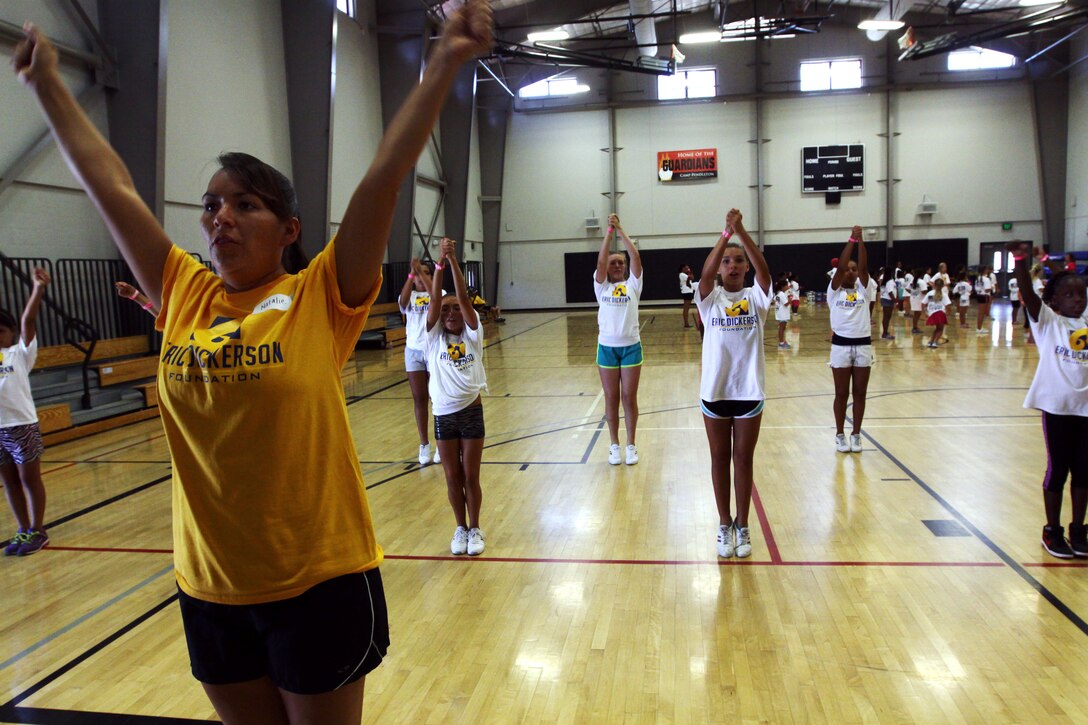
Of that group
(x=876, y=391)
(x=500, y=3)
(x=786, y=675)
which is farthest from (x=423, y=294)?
(x=500, y=3)

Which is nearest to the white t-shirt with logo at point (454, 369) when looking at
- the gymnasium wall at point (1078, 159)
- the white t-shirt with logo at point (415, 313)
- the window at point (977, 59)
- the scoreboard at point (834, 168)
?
the white t-shirt with logo at point (415, 313)

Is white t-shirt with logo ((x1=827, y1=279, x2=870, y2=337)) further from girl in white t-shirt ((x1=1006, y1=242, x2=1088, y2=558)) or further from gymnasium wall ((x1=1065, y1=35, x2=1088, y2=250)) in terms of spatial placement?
gymnasium wall ((x1=1065, y1=35, x2=1088, y2=250))

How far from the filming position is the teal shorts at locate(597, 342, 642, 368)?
6.83 m

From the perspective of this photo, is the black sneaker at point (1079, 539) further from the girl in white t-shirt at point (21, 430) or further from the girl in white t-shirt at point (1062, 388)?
the girl in white t-shirt at point (21, 430)

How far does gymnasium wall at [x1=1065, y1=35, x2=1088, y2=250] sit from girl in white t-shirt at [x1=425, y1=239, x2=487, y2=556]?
2775 centimetres

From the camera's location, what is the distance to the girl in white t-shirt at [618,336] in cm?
673

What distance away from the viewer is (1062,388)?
4.23 m

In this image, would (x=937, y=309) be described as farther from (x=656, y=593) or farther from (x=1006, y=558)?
(x=656, y=593)

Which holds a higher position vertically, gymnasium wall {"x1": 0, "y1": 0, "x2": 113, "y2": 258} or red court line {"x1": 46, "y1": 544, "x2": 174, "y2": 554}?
gymnasium wall {"x1": 0, "y1": 0, "x2": 113, "y2": 258}

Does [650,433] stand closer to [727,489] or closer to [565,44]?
[727,489]

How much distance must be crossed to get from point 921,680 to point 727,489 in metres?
1.62

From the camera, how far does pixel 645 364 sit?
14.1 metres

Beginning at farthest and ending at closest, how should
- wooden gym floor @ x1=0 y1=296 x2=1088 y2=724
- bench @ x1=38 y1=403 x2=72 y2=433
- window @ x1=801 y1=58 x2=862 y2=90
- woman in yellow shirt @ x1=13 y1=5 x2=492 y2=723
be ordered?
window @ x1=801 y1=58 x2=862 y2=90
bench @ x1=38 y1=403 x2=72 y2=433
wooden gym floor @ x1=0 y1=296 x2=1088 y2=724
woman in yellow shirt @ x1=13 y1=5 x2=492 y2=723

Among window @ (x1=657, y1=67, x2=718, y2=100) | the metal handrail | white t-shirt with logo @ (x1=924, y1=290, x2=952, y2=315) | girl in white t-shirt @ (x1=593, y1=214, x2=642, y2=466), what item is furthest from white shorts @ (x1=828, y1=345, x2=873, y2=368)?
window @ (x1=657, y1=67, x2=718, y2=100)
